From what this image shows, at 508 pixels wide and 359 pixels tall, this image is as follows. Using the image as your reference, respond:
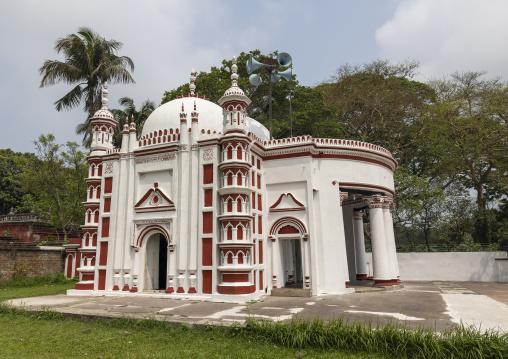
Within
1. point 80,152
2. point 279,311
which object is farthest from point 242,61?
point 279,311

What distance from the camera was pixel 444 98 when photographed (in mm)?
30016

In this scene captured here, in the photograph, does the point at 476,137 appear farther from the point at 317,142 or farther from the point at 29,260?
the point at 29,260

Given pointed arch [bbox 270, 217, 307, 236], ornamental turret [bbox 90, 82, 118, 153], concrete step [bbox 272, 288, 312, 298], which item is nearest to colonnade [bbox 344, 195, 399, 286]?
pointed arch [bbox 270, 217, 307, 236]

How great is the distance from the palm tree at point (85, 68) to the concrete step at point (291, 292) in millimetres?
16090

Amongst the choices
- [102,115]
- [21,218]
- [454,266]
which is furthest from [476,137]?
[21,218]

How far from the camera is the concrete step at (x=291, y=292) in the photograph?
13.6m

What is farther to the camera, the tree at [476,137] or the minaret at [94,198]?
the tree at [476,137]

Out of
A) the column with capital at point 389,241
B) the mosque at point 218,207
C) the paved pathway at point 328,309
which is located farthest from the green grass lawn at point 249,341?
the column with capital at point 389,241

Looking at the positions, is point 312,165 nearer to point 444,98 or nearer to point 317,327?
point 317,327

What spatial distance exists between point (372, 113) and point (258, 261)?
742 inches

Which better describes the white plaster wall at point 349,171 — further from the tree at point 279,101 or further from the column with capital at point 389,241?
the tree at point 279,101

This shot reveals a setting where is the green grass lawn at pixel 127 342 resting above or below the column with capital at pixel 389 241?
below

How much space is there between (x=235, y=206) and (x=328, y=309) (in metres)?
4.83

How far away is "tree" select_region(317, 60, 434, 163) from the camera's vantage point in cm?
2819
